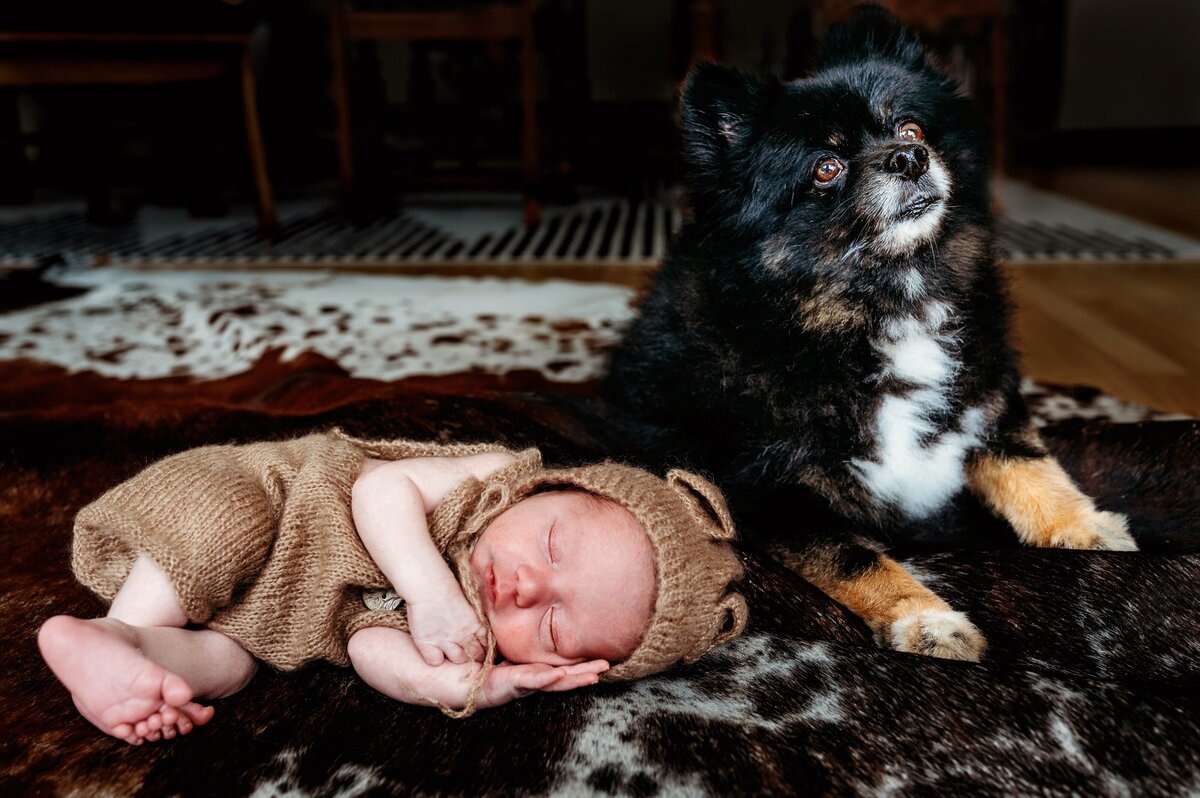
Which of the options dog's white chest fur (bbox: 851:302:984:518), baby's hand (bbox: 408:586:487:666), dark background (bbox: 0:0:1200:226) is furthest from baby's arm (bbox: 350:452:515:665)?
dark background (bbox: 0:0:1200:226)

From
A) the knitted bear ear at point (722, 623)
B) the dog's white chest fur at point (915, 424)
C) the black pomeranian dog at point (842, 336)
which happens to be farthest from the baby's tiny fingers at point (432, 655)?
the dog's white chest fur at point (915, 424)

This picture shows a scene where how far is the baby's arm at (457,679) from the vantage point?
33.6 inches

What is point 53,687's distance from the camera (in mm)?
874

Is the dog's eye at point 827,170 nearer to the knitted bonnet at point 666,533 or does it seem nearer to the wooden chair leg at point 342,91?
the knitted bonnet at point 666,533

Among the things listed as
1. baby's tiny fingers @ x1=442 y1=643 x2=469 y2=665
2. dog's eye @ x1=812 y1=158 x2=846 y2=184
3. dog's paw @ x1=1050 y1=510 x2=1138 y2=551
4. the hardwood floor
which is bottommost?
the hardwood floor

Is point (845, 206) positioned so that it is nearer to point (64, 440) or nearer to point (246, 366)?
point (64, 440)

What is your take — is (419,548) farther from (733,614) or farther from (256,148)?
(256,148)

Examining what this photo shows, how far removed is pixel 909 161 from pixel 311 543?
0.90m

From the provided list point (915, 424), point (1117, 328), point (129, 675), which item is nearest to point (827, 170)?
point (915, 424)

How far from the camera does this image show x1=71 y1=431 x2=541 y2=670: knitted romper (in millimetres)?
924

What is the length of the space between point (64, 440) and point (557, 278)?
8.65 ft

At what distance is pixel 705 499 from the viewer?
3.43ft

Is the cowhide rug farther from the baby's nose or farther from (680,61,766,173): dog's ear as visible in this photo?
(680,61,766,173): dog's ear

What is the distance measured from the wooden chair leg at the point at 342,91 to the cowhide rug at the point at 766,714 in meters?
4.13
